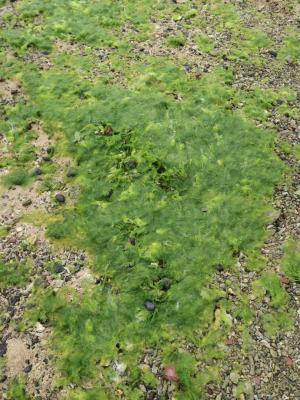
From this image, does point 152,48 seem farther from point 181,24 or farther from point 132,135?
point 132,135

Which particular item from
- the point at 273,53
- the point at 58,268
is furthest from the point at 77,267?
the point at 273,53

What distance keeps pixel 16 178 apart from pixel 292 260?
7.73 meters

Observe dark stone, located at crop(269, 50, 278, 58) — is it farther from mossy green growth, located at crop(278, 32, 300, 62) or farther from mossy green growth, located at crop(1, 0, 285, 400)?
mossy green growth, located at crop(1, 0, 285, 400)

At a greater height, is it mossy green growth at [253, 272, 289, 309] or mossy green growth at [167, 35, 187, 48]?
mossy green growth at [167, 35, 187, 48]

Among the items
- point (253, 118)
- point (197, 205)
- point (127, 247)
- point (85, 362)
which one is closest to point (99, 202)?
point (127, 247)

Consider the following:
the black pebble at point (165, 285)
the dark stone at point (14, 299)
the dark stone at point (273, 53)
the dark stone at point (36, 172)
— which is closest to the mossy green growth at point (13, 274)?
the dark stone at point (14, 299)

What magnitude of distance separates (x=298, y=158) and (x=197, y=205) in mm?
3811

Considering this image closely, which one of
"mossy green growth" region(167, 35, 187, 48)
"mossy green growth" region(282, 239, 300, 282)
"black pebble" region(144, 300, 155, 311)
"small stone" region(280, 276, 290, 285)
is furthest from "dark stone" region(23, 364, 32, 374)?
"mossy green growth" region(167, 35, 187, 48)

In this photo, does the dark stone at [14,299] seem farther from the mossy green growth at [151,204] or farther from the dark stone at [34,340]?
the dark stone at [34,340]

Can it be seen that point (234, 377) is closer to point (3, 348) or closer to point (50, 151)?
point (3, 348)

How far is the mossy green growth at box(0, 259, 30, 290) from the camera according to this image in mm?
9820

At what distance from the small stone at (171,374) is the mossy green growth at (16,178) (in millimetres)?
6401

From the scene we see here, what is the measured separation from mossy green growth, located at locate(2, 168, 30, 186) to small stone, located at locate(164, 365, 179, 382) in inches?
252

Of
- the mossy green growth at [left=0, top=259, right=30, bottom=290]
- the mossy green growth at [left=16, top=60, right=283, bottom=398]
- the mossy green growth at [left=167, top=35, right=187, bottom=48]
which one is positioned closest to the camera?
the mossy green growth at [left=16, top=60, right=283, bottom=398]
